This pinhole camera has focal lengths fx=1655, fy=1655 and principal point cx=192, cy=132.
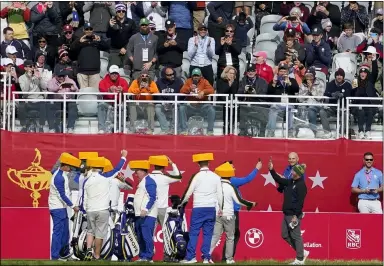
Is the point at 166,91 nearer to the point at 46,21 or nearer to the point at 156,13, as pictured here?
the point at 156,13

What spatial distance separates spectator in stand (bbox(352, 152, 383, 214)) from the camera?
35.3 metres

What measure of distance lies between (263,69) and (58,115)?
4.67 metres

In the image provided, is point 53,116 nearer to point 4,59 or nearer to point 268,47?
point 4,59

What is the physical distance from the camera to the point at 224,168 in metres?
31.3

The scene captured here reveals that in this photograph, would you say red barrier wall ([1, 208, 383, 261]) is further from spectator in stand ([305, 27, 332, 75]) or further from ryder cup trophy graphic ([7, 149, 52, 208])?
spectator in stand ([305, 27, 332, 75])

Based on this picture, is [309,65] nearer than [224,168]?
No

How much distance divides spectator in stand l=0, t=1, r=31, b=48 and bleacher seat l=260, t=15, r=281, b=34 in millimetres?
5538

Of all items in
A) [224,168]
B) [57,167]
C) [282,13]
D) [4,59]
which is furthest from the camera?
[282,13]

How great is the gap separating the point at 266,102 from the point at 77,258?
672 centimetres

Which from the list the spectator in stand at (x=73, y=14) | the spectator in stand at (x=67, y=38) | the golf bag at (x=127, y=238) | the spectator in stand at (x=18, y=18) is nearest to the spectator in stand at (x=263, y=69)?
the spectator in stand at (x=67, y=38)

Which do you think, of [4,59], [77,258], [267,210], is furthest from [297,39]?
[77,258]

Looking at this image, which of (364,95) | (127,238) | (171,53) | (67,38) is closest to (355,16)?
(364,95)

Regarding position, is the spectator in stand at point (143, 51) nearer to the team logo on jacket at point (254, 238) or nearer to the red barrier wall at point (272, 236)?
the red barrier wall at point (272, 236)

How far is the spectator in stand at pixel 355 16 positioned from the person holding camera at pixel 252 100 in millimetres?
3913
